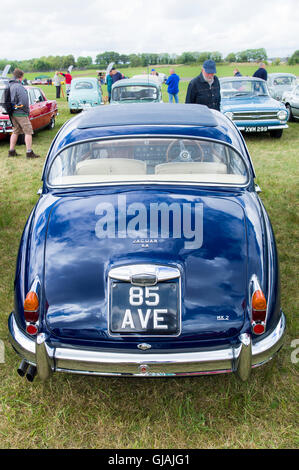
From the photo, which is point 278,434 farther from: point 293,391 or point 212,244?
point 212,244

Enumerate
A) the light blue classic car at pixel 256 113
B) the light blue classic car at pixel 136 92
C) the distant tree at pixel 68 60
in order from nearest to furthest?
the light blue classic car at pixel 256 113
the light blue classic car at pixel 136 92
the distant tree at pixel 68 60

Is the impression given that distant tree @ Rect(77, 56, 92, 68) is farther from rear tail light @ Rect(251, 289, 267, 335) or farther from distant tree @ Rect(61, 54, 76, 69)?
rear tail light @ Rect(251, 289, 267, 335)

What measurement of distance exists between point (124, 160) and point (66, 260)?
1.16 m

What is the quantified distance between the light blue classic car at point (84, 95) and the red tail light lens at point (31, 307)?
1400 cm

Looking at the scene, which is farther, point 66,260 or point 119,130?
point 119,130

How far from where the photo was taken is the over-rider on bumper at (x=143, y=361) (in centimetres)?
229

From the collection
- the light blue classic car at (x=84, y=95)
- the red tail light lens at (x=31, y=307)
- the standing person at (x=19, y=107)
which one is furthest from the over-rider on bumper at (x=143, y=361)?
the light blue classic car at (x=84, y=95)

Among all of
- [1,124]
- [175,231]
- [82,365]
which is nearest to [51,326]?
[82,365]

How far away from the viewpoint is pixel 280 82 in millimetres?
16812

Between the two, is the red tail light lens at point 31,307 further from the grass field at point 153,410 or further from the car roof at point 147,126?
the car roof at point 147,126

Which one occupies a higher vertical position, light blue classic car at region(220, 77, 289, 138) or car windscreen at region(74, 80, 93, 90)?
car windscreen at region(74, 80, 93, 90)

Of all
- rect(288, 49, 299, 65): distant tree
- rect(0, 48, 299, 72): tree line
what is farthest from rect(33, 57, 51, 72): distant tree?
rect(288, 49, 299, 65): distant tree

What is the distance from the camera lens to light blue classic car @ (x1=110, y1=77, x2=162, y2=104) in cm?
1088

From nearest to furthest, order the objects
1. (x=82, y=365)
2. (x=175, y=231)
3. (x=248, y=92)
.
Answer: (x=82, y=365), (x=175, y=231), (x=248, y=92)
